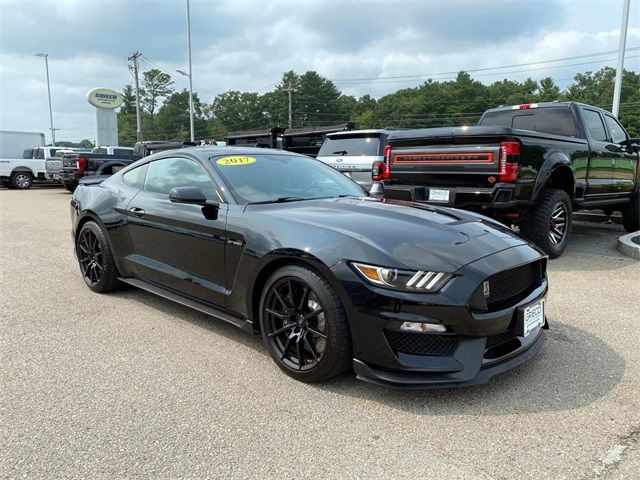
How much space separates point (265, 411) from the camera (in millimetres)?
2625

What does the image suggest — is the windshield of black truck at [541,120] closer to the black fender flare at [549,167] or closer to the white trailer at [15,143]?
the black fender flare at [549,167]

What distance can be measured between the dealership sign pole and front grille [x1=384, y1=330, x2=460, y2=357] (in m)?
39.3

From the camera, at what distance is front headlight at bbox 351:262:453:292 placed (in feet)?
8.38

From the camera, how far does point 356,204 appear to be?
3541 mm

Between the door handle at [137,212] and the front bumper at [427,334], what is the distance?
226 cm

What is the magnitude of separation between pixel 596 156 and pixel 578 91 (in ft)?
248

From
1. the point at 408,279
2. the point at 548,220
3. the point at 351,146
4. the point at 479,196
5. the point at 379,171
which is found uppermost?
the point at 351,146

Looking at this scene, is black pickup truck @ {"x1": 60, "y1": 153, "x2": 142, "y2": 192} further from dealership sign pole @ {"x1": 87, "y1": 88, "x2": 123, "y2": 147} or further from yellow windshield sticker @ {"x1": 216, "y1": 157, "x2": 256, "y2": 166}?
dealership sign pole @ {"x1": 87, "y1": 88, "x2": 123, "y2": 147}

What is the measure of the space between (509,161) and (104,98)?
39407 mm

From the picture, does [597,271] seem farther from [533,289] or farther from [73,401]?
[73,401]

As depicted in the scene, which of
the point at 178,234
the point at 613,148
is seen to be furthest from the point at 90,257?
the point at 613,148

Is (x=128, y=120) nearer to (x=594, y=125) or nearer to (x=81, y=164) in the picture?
(x=81, y=164)

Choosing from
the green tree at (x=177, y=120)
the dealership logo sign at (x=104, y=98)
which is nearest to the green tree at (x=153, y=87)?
the green tree at (x=177, y=120)

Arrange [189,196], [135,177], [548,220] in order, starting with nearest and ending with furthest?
[189,196]
[135,177]
[548,220]
